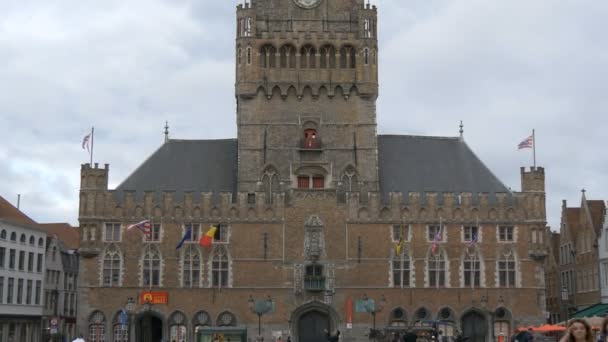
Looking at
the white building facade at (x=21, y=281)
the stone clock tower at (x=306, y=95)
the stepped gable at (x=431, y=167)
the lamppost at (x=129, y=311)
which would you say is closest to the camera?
the lamppost at (x=129, y=311)

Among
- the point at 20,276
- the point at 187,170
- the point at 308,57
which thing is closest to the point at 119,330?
the point at 187,170

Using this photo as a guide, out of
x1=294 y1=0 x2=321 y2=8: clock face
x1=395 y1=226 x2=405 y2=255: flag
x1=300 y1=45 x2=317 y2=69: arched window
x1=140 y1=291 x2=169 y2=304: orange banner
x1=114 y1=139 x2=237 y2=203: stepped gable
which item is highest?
x1=294 y1=0 x2=321 y2=8: clock face

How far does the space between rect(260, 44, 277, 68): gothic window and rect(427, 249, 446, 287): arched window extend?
17.6m

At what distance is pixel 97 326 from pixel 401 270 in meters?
20.8

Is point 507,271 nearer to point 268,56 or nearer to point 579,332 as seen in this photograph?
point 268,56

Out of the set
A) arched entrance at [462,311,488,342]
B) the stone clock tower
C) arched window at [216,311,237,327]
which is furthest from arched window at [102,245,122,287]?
arched entrance at [462,311,488,342]

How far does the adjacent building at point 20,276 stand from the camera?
60.8 metres

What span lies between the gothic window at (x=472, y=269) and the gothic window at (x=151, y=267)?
20.7 m

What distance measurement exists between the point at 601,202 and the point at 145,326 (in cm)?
3494

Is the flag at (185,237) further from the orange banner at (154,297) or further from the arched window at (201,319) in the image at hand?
the arched window at (201,319)

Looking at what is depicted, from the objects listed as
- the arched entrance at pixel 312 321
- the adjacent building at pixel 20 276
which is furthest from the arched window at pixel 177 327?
the adjacent building at pixel 20 276

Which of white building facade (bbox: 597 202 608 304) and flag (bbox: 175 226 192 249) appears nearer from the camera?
flag (bbox: 175 226 192 249)

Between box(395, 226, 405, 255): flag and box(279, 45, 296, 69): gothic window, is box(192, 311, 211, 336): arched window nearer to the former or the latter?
box(395, 226, 405, 255): flag

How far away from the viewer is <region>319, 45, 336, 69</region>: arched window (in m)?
59.5
